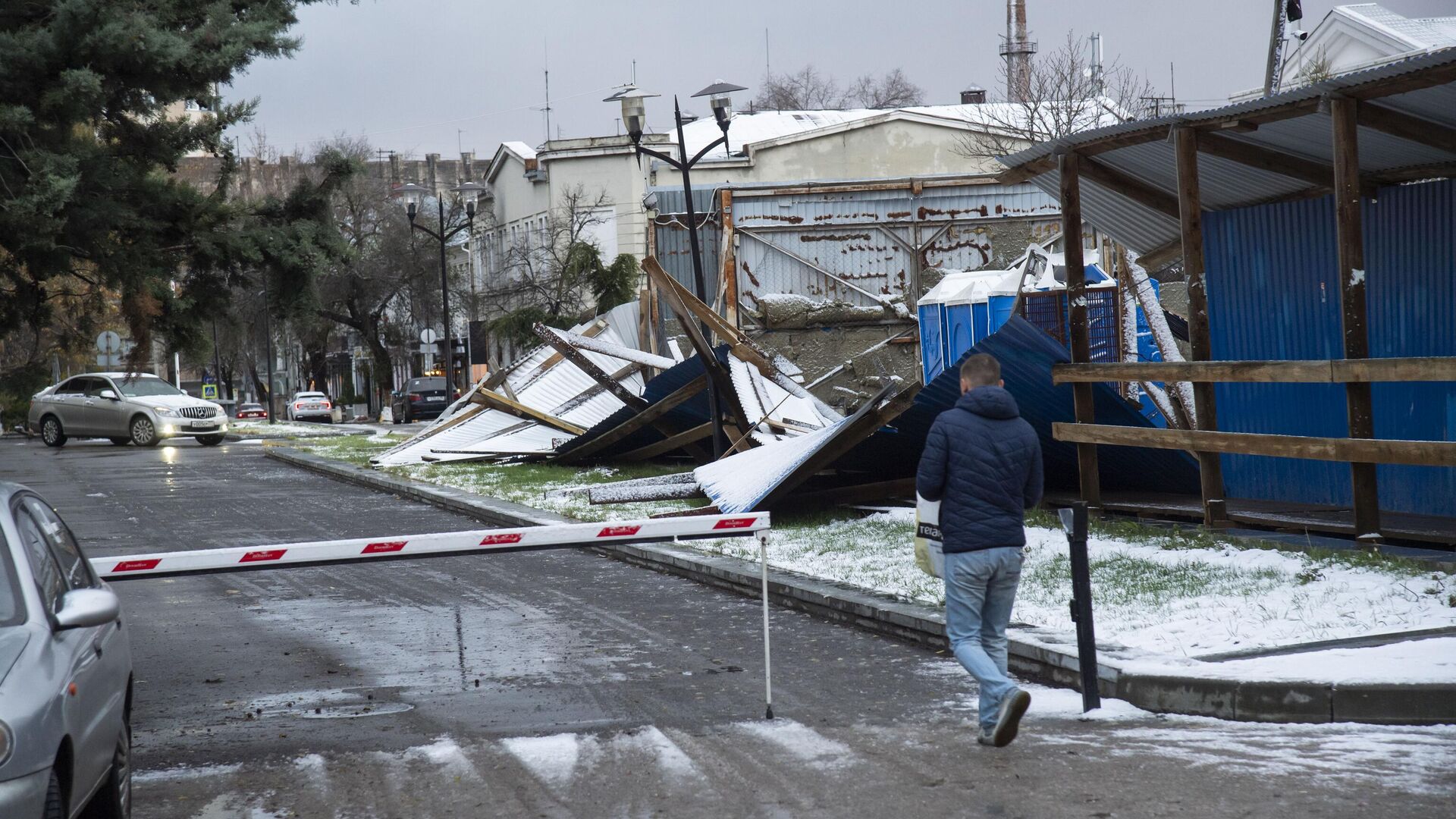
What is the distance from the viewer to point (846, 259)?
84.0 feet

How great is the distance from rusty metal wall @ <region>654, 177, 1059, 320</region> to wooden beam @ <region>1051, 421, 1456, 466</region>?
1338 centimetres

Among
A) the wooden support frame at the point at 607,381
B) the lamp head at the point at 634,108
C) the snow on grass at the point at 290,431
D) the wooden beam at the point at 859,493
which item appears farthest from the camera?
the snow on grass at the point at 290,431

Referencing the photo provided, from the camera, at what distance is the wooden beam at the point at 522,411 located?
74.5 ft

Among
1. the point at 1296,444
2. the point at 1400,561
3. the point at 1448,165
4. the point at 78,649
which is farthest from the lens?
the point at 1448,165

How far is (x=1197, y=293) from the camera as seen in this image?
1120 centimetres

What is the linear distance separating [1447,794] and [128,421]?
35202mm

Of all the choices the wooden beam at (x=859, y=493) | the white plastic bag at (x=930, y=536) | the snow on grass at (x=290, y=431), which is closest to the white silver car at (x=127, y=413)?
the snow on grass at (x=290, y=431)

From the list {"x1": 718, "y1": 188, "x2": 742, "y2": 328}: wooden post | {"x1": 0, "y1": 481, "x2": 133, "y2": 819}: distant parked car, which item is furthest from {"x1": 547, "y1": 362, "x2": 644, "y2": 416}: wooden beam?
{"x1": 0, "y1": 481, "x2": 133, "y2": 819}: distant parked car

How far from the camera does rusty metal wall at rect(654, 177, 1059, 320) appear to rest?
83.0 ft

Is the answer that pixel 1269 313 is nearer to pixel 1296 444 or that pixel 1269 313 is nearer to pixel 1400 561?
pixel 1296 444

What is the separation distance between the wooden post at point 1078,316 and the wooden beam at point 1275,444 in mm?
225

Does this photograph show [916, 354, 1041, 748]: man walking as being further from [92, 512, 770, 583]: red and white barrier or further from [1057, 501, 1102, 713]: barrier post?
[92, 512, 770, 583]: red and white barrier

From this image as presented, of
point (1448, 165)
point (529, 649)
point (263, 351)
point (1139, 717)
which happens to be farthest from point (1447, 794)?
point (263, 351)

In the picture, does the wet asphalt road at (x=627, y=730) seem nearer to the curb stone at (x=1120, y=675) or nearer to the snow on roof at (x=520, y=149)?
the curb stone at (x=1120, y=675)
